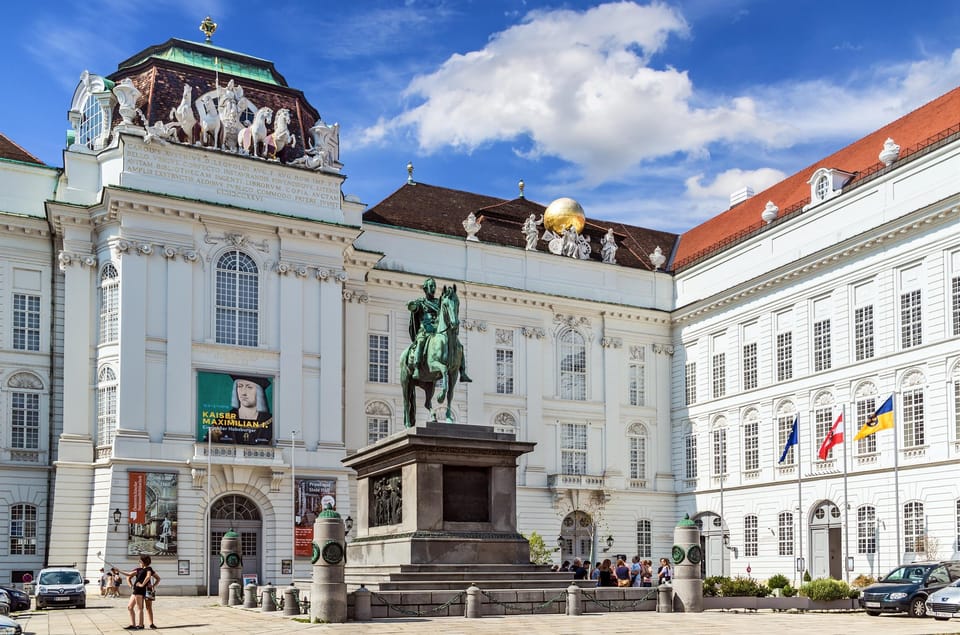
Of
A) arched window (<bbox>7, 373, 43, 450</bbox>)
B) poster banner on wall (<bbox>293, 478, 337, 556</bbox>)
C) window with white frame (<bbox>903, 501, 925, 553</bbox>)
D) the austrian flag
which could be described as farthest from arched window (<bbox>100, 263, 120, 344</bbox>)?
window with white frame (<bbox>903, 501, 925, 553</bbox>)

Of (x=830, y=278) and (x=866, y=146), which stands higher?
(x=866, y=146)

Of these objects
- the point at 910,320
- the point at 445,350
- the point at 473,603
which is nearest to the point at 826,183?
the point at 910,320

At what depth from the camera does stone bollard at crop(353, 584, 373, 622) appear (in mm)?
22672

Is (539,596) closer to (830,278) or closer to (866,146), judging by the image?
(830,278)

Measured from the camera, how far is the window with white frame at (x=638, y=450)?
183 ft

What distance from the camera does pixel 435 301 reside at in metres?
28.2

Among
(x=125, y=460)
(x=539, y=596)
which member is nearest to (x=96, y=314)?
(x=125, y=460)

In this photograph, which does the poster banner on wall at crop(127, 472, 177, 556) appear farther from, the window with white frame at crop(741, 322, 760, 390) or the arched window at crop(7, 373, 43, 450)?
the window with white frame at crop(741, 322, 760, 390)

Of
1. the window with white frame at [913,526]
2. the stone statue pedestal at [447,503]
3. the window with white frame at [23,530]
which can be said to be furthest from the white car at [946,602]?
the window with white frame at [23,530]

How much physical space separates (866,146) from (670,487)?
59.4 feet

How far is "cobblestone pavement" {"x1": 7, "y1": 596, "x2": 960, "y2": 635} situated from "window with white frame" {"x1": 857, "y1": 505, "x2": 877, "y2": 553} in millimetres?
15843

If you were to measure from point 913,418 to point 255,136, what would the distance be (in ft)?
88.7

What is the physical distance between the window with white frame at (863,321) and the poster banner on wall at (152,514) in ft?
85.5

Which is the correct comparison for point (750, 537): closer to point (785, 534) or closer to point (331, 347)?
point (785, 534)
